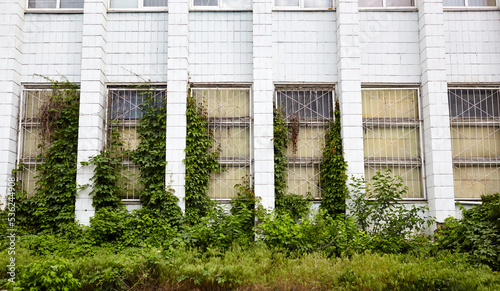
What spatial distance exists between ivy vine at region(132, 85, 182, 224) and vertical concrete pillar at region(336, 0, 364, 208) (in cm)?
500

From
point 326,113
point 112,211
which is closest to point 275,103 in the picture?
point 326,113

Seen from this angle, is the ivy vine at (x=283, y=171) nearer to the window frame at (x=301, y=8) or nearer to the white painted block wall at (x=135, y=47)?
the window frame at (x=301, y=8)

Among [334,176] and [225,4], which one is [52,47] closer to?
[225,4]

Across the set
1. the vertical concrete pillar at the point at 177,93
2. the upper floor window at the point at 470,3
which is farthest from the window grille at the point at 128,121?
the upper floor window at the point at 470,3

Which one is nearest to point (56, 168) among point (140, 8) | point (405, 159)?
point (140, 8)

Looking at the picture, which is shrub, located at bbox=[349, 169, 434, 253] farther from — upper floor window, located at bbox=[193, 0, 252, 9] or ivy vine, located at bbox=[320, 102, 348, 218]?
upper floor window, located at bbox=[193, 0, 252, 9]

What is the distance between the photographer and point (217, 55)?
1192cm

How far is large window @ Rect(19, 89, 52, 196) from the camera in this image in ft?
37.4

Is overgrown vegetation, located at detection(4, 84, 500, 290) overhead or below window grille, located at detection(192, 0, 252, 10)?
below

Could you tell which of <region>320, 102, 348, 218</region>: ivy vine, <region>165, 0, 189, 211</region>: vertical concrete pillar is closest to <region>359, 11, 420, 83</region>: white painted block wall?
<region>320, 102, 348, 218</region>: ivy vine

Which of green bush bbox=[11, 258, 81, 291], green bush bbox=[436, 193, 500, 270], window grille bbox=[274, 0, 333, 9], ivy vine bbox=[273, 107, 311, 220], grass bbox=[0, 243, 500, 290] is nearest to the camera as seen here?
green bush bbox=[11, 258, 81, 291]

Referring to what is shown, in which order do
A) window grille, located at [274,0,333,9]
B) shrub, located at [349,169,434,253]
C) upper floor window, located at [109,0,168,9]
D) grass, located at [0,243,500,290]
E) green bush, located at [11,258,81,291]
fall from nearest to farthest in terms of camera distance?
green bush, located at [11,258,81,291] < grass, located at [0,243,500,290] < shrub, located at [349,169,434,253] < upper floor window, located at [109,0,168,9] < window grille, located at [274,0,333,9]

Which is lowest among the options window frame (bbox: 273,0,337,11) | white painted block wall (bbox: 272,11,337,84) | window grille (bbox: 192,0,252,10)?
white painted block wall (bbox: 272,11,337,84)

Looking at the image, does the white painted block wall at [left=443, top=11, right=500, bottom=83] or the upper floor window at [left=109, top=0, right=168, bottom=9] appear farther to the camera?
the upper floor window at [left=109, top=0, right=168, bottom=9]
